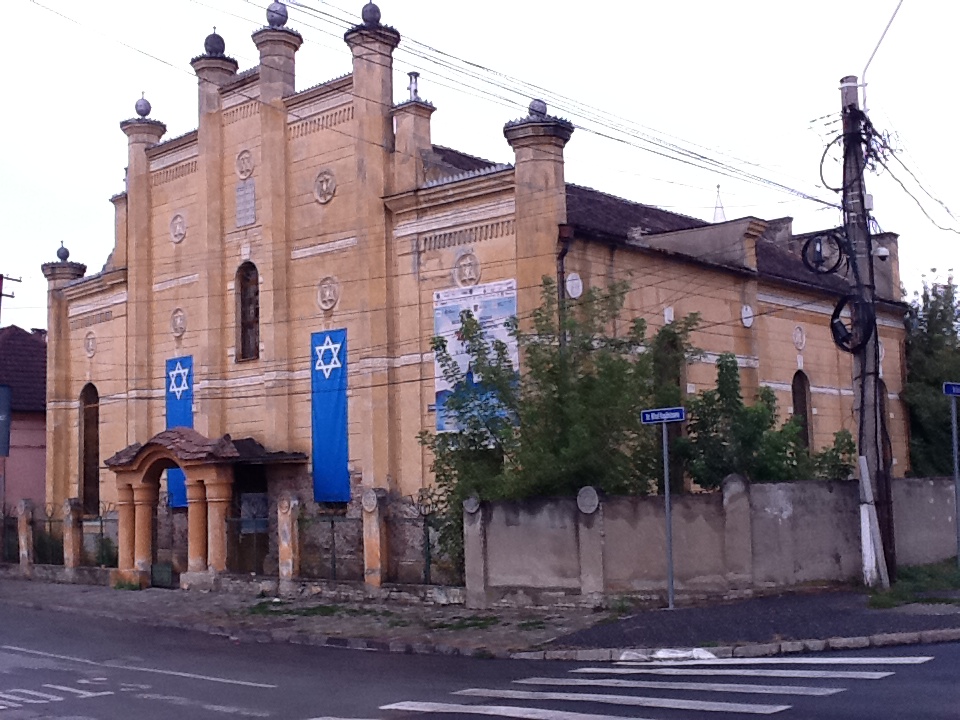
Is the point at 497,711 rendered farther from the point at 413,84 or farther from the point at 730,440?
the point at 413,84

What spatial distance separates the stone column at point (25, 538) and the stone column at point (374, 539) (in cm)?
1351

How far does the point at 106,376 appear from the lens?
32969mm

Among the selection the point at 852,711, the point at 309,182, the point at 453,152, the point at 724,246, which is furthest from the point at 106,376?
the point at 852,711

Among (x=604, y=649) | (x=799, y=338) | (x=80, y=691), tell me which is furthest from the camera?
(x=799, y=338)

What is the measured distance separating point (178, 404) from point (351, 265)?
728cm

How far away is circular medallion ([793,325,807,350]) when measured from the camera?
30.7 m

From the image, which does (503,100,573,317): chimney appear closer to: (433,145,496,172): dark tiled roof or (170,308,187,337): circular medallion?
(433,145,496,172): dark tiled roof

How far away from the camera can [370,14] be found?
1017 inches

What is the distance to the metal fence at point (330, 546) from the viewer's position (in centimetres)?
2414

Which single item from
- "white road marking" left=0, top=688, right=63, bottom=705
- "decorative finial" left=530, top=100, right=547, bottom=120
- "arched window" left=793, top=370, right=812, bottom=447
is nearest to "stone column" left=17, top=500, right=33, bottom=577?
"decorative finial" left=530, top=100, right=547, bottom=120

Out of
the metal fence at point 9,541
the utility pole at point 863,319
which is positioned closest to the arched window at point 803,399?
the utility pole at point 863,319

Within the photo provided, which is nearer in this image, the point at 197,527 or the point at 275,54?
the point at 197,527

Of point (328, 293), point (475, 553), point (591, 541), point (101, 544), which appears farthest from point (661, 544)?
point (101, 544)

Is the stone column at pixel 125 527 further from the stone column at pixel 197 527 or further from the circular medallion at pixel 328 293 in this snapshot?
the circular medallion at pixel 328 293
